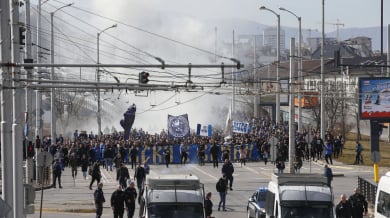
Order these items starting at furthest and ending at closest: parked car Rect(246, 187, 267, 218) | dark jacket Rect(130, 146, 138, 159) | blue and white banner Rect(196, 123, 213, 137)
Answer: blue and white banner Rect(196, 123, 213, 137) → dark jacket Rect(130, 146, 138, 159) → parked car Rect(246, 187, 267, 218)

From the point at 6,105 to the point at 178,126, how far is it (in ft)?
127

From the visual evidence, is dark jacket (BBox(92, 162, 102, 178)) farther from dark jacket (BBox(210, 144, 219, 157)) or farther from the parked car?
dark jacket (BBox(210, 144, 219, 157))

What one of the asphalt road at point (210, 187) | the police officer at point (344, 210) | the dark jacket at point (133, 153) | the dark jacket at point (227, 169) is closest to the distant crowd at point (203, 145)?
the dark jacket at point (133, 153)

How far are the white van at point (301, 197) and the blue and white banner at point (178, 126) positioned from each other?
3617 centimetres

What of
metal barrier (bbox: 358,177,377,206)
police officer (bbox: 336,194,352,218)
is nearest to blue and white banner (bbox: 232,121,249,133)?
metal barrier (bbox: 358,177,377,206)

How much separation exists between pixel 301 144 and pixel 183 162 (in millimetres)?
6803

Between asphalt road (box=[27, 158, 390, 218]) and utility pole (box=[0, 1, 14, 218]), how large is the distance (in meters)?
9.45

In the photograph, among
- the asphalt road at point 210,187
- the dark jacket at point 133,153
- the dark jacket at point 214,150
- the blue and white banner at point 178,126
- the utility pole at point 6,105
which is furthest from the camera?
the blue and white banner at point 178,126

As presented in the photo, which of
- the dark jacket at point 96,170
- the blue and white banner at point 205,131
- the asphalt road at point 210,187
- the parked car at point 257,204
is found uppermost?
the blue and white banner at point 205,131

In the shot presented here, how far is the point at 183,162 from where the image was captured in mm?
58688

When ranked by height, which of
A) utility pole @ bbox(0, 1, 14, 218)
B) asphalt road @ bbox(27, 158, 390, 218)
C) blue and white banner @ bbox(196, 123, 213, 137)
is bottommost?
asphalt road @ bbox(27, 158, 390, 218)

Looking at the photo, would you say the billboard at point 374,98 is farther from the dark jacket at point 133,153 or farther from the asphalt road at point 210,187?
the dark jacket at point 133,153

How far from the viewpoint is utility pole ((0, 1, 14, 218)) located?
24141 mm

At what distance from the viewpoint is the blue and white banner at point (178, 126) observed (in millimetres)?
63344
